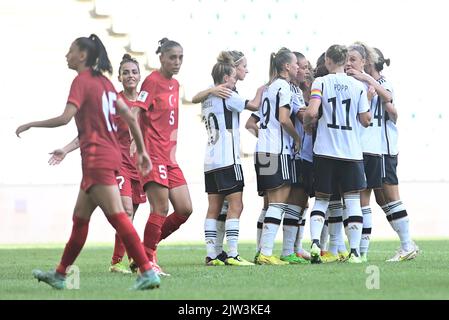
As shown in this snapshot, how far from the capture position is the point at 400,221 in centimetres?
1059

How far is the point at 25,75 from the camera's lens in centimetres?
1941

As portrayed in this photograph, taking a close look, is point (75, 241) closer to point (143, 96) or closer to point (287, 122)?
point (143, 96)

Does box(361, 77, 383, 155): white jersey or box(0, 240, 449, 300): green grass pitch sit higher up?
box(361, 77, 383, 155): white jersey

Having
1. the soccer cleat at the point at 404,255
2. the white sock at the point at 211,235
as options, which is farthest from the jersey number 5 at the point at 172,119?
the soccer cleat at the point at 404,255

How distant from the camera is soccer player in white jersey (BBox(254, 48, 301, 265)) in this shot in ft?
32.7

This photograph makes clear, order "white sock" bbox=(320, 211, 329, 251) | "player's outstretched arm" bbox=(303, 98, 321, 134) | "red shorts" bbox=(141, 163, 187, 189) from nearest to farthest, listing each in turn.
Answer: "red shorts" bbox=(141, 163, 187, 189)
"player's outstretched arm" bbox=(303, 98, 321, 134)
"white sock" bbox=(320, 211, 329, 251)

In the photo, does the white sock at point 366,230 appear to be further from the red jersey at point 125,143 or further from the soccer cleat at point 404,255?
the red jersey at point 125,143

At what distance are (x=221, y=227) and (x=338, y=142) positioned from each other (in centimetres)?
149

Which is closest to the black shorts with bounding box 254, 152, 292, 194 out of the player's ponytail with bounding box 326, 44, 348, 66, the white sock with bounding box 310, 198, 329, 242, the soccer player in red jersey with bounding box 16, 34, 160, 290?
the white sock with bounding box 310, 198, 329, 242

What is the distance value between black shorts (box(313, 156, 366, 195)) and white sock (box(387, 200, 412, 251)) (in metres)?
0.95

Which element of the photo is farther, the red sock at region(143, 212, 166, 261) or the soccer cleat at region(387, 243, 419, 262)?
the soccer cleat at region(387, 243, 419, 262)

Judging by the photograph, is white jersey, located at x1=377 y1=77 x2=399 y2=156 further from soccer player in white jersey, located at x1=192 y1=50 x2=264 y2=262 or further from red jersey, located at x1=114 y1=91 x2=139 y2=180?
red jersey, located at x1=114 y1=91 x2=139 y2=180
